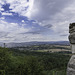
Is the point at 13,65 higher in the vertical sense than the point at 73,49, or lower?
lower

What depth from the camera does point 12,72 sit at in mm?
25109

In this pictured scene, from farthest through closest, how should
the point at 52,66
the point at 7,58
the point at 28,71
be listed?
the point at 52,66 < the point at 28,71 < the point at 7,58

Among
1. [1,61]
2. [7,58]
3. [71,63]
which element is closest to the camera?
[71,63]

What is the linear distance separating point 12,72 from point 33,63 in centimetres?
602

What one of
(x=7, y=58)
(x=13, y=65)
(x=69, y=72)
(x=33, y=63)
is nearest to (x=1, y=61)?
(x=7, y=58)

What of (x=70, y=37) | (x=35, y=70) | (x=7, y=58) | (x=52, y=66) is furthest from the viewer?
(x=52, y=66)

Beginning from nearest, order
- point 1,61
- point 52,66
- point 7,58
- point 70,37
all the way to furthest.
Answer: point 70,37, point 1,61, point 7,58, point 52,66

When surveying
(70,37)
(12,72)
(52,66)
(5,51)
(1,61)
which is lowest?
(52,66)

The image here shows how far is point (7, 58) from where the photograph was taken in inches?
856

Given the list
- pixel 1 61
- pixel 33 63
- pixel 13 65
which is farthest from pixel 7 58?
pixel 33 63

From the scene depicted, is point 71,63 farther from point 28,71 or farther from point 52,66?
point 52,66

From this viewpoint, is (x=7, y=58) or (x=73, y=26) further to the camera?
(x=7, y=58)

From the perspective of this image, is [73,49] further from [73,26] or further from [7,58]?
[7,58]

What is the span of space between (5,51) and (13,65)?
604 centimetres
